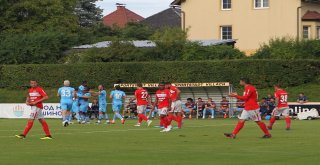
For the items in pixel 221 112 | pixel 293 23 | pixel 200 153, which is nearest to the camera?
pixel 200 153

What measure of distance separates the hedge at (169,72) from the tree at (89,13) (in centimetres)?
4708

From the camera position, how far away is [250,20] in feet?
254

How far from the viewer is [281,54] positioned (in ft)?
210

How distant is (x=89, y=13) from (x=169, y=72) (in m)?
54.1

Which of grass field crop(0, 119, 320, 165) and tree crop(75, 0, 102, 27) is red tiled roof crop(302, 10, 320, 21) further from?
grass field crop(0, 119, 320, 165)

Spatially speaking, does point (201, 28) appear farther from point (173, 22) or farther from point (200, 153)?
point (200, 153)

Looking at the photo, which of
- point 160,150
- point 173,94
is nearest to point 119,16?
point 173,94

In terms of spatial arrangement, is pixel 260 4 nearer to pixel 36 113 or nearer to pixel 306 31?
pixel 306 31

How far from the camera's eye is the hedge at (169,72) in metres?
60.0

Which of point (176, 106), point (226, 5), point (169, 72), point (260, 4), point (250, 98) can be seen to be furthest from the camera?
point (226, 5)

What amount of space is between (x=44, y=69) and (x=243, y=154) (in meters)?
47.8

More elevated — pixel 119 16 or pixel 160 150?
pixel 119 16

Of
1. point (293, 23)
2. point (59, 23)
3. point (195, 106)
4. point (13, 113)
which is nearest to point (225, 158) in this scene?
point (195, 106)

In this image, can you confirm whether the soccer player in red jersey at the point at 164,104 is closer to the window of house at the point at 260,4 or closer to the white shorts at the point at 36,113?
the white shorts at the point at 36,113
